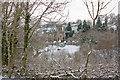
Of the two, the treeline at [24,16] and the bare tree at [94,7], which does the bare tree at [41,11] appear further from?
the bare tree at [94,7]

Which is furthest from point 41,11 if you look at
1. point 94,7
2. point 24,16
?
point 94,7

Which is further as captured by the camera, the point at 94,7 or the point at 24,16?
the point at 24,16

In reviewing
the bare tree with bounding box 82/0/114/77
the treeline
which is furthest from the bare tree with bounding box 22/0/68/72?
the bare tree with bounding box 82/0/114/77

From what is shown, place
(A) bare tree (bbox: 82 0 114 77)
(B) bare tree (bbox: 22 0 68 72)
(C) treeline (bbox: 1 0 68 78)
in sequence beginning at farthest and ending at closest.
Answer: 1. (B) bare tree (bbox: 22 0 68 72)
2. (C) treeline (bbox: 1 0 68 78)
3. (A) bare tree (bbox: 82 0 114 77)

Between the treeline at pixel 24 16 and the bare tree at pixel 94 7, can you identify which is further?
the treeline at pixel 24 16

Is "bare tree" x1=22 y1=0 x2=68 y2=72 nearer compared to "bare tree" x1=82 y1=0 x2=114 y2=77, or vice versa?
"bare tree" x1=82 y1=0 x2=114 y2=77

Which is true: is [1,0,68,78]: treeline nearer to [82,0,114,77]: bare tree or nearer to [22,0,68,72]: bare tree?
[22,0,68,72]: bare tree

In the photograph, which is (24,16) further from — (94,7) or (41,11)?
(94,7)

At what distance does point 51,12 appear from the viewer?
1.82m

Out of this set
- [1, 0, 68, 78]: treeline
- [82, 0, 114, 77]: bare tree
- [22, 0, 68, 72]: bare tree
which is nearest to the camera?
[82, 0, 114, 77]: bare tree

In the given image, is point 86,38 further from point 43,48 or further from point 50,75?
point 50,75

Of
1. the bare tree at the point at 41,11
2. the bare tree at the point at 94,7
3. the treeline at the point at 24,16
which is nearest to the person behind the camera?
the bare tree at the point at 94,7

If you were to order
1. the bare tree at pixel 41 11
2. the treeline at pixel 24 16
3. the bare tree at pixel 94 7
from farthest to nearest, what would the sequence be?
the bare tree at pixel 41 11, the treeline at pixel 24 16, the bare tree at pixel 94 7

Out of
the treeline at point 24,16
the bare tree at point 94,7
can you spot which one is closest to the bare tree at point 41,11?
the treeline at point 24,16
